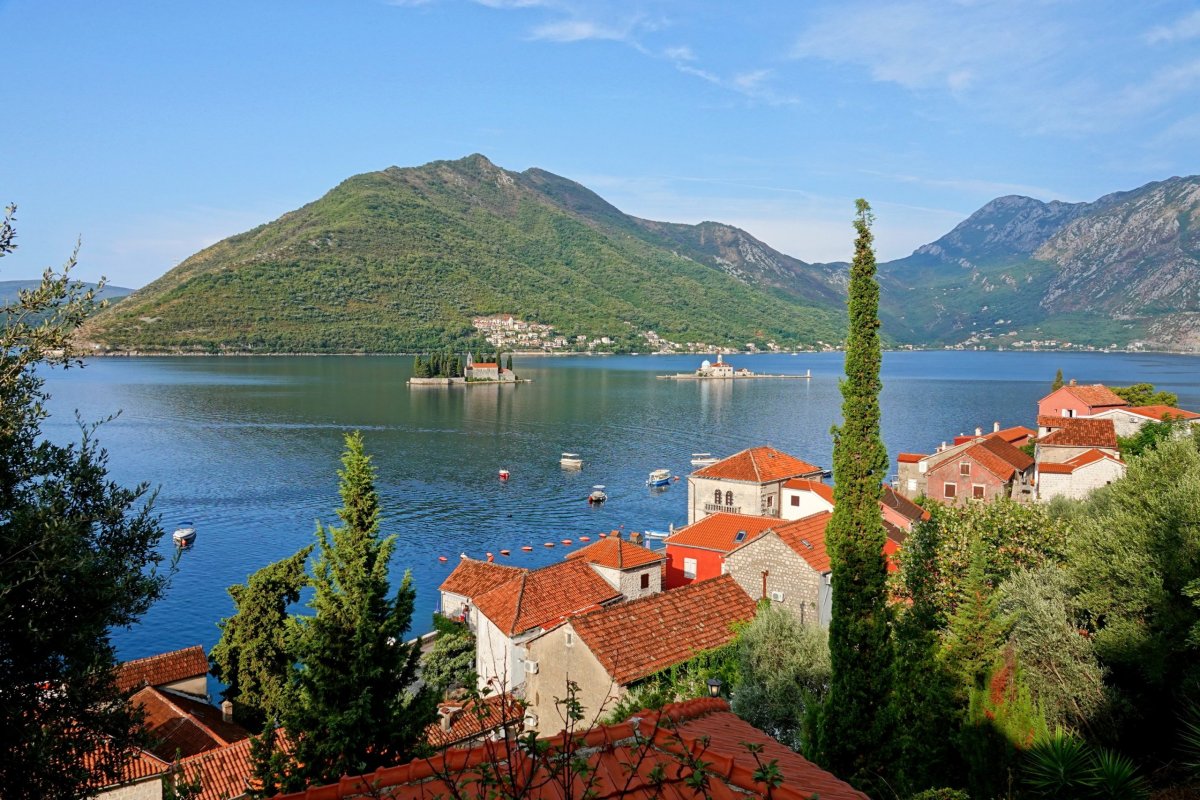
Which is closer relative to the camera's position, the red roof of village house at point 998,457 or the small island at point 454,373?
the red roof of village house at point 998,457

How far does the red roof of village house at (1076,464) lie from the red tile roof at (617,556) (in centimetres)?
2469

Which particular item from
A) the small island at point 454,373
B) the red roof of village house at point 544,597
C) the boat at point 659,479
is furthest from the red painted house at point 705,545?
the small island at point 454,373

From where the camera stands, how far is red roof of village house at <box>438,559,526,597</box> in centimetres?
3031

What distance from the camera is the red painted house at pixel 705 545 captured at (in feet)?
105

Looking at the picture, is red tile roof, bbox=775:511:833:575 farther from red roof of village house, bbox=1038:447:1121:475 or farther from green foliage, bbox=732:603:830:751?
red roof of village house, bbox=1038:447:1121:475

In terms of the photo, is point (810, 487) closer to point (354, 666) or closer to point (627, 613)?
point (627, 613)

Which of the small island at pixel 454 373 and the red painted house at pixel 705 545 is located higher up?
the small island at pixel 454 373

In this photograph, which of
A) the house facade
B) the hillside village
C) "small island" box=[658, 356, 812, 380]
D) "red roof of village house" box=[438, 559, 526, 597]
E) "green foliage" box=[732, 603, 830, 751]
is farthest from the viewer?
"small island" box=[658, 356, 812, 380]

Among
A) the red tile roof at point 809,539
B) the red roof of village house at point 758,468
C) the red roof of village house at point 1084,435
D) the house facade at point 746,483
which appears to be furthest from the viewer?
the red roof of village house at point 1084,435

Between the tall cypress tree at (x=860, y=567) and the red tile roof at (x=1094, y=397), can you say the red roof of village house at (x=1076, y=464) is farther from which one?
the tall cypress tree at (x=860, y=567)

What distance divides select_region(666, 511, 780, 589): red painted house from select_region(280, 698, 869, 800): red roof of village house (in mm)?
25652

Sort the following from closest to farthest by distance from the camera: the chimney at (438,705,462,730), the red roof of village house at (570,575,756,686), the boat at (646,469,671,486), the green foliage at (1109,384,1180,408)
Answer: the red roof of village house at (570,575,756,686) → the chimney at (438,705,462,730) → the green foliage at (1109,384,1180,408) → the boat at (646,469,671,486)

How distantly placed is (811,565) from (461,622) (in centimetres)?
1449

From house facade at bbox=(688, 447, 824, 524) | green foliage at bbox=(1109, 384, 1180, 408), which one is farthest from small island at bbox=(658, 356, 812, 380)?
house facade at bbox=(688, 447, 824, 524)
